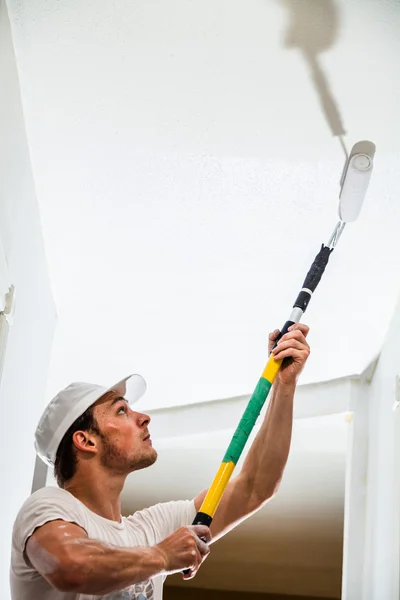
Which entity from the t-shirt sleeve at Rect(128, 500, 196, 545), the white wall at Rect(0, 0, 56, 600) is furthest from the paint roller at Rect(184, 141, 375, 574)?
the white wall at Rect(0, 0, 56, 600)

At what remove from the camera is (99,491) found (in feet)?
5.31

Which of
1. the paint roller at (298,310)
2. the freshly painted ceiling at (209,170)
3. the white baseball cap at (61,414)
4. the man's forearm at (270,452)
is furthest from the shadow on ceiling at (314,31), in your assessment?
the white baseball cap at (61,414)

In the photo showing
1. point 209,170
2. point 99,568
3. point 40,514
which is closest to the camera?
point 99,568

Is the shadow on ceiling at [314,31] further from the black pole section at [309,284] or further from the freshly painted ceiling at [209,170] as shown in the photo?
the black pole section at [309,284]

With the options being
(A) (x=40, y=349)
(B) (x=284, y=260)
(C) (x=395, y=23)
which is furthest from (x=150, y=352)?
(C) (x=395, y=23)

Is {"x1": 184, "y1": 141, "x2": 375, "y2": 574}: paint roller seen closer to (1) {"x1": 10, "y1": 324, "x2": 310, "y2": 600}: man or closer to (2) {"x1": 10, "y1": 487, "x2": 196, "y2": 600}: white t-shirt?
(1) {"x1": 10, "y1": 324, "x2": 310, "y2": 600}: man

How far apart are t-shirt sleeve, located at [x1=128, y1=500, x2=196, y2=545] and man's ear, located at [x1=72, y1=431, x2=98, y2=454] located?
19cm

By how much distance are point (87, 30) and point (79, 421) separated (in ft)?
2.52

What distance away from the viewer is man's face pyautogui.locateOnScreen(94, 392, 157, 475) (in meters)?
1.63

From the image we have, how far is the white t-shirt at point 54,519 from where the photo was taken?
55.1 inches

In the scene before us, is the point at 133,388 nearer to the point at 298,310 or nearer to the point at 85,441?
the point at 85,441

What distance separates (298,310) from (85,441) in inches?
19.5

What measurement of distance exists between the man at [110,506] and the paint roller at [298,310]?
35 mm

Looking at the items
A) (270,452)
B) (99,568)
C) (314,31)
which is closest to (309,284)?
(270,452)
